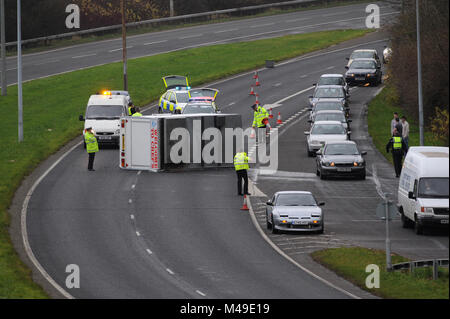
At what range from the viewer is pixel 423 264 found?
26688 mm

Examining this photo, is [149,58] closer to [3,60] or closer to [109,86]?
[109,86]

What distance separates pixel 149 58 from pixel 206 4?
86.2 feet

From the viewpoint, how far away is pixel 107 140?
160ft

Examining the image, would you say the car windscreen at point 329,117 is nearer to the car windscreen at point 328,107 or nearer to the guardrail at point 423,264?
the car windscreen at point 328,107

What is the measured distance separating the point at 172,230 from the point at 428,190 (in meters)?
7.86

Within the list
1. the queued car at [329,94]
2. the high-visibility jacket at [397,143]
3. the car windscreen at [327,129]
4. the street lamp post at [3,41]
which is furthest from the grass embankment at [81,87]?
the high-visibility jacket at [397,143]

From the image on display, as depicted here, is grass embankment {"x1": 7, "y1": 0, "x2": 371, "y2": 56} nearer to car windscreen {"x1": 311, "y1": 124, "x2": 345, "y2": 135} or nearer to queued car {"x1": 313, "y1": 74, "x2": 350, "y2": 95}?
queued car {"x1": 313, "y1": 74, "x2": 350, "y2": 95}

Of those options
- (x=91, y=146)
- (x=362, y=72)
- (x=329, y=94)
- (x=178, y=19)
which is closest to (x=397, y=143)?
(x=91, y=146)

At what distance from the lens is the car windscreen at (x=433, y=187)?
3203 centimetres

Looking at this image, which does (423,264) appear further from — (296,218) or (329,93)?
(329,93)

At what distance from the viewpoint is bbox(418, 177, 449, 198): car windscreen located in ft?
105

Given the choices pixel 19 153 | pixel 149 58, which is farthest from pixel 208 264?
→ pixel 149 58

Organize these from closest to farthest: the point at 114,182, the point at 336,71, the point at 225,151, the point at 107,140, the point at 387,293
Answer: the point at 387,293 → the point at 114,182 → the point at 225,151 → the point at 107,140 → the point at 336,71

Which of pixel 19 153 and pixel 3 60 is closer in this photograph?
pixel 19 153
